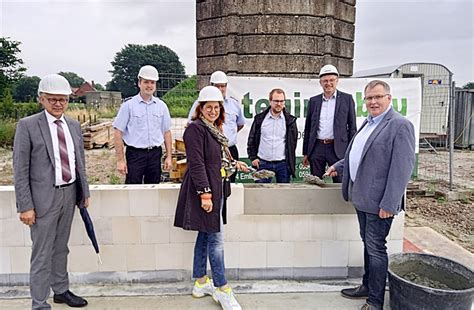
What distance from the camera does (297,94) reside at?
600cm

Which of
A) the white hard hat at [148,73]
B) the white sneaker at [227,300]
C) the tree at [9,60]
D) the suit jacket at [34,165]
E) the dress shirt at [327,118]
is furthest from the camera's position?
the tree at [9,60]

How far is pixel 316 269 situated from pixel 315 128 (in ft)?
4.79

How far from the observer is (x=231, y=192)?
3.43 m

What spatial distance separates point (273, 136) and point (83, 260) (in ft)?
7.42

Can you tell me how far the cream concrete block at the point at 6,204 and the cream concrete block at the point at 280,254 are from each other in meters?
2.28

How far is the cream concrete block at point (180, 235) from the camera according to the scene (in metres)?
3.46

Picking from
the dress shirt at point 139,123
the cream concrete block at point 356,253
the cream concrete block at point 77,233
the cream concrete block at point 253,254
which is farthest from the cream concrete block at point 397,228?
the cream concrete block at point 77,233

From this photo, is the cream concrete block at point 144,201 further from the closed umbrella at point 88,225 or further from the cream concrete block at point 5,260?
the cream concrete block at point 5,260

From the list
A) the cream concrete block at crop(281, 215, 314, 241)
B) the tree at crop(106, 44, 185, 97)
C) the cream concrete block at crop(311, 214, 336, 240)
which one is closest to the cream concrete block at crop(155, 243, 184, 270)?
the cream concrete block at crop(281, 215, 314, 241)

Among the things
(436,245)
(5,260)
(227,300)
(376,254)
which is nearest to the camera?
(376,254)

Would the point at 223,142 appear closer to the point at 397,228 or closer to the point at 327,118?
the point at 327,118

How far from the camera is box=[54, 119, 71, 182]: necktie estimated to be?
9.43 ft

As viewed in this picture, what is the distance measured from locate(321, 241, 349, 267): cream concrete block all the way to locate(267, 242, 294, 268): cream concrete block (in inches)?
11.8

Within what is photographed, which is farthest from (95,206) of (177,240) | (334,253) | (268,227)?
(334,253)
